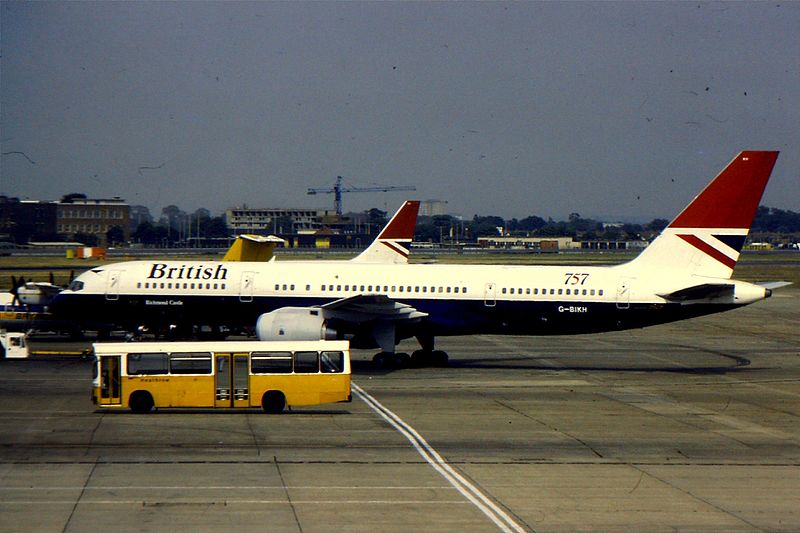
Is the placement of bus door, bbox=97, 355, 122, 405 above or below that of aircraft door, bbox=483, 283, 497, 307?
below

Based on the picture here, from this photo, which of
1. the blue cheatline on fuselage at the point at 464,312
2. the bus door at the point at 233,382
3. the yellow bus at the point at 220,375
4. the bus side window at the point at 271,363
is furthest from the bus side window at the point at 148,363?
the blue cheatline on fuselage at the point at 464,312

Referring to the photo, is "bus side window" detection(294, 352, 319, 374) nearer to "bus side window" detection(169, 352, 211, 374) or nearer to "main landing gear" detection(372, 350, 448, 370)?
"bus side window" detection(169, 352, 211, 374)

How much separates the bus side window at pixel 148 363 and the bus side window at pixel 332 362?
4755 millimetres

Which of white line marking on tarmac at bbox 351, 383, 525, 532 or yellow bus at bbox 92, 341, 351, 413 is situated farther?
yellow bus at bbox 92, 341, 351, 413

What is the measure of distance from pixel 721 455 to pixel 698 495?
4.70m

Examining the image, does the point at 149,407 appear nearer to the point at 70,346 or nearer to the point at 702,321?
the point at 70,346

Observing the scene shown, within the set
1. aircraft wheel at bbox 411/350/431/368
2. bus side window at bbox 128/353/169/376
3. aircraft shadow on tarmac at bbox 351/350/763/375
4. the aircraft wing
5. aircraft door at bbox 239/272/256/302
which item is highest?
aircraft door at bbox 239/272/256/302

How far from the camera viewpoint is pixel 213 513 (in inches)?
715

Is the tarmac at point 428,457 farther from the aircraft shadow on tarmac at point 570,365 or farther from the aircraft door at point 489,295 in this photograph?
the aircraft door at point 489,295

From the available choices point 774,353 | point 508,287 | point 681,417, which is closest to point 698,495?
point 681,417

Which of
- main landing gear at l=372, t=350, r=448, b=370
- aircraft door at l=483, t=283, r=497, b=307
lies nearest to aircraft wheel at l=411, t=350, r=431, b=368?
main landing gear at l=372, t=350, r=448, b=370

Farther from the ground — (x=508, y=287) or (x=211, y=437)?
(x=508, y=287)

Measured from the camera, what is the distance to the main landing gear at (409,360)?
40.8 meters

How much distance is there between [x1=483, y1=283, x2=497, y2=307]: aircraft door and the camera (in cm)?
4153
